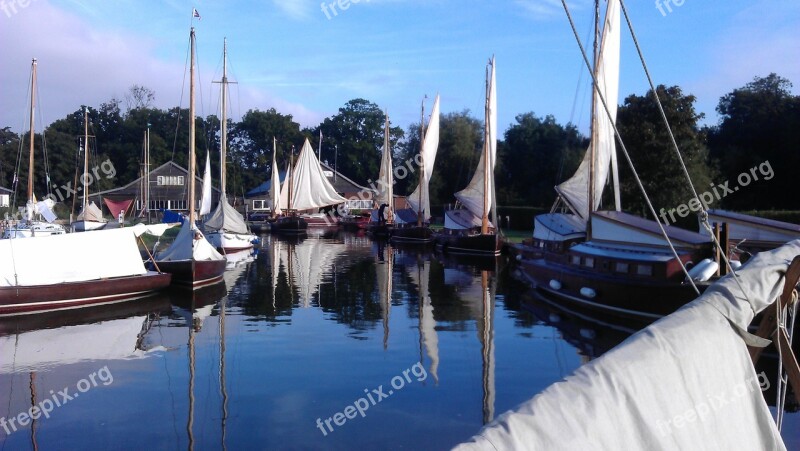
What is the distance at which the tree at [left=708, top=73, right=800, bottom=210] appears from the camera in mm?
45281

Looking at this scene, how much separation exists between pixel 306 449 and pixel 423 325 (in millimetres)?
8733

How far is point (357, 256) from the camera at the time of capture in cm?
3769

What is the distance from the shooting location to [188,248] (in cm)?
2306

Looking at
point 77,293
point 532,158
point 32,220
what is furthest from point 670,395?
point 532,158

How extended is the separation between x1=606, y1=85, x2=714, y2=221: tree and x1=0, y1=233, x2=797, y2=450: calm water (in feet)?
54.7

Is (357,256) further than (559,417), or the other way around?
(357,256)

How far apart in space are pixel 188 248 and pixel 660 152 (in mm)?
25033

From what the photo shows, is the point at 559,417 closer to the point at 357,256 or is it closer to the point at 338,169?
the point at 357,256

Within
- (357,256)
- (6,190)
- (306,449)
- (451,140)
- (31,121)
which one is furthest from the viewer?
(451,140)

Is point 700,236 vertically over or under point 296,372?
over

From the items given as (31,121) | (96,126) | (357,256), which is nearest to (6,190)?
(96,126)

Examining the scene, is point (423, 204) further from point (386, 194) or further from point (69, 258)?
point (69, 258)

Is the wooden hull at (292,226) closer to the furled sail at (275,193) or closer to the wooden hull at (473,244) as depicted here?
the furled sail at (275,193)

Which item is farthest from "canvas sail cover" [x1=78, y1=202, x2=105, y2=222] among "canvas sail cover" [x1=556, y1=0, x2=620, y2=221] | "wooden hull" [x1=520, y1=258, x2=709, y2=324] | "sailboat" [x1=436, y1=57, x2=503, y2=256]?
"wooden hull" [x1=520, y1=258, x2=709, y2=324]
